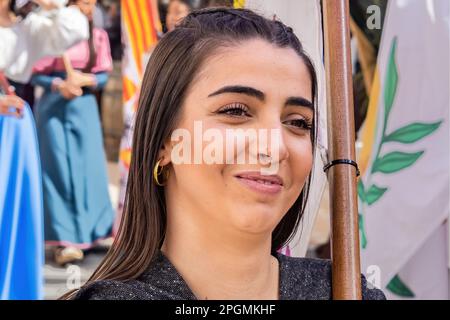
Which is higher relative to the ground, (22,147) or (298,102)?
(22,147)

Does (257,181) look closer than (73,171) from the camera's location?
Yes

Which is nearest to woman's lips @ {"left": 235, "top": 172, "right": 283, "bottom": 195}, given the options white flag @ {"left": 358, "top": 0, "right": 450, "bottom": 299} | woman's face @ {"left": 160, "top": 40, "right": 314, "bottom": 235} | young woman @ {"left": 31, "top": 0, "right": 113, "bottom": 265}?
woman's face @ {"left": 160, "top": 40, "right": 314, "bottom": 235}

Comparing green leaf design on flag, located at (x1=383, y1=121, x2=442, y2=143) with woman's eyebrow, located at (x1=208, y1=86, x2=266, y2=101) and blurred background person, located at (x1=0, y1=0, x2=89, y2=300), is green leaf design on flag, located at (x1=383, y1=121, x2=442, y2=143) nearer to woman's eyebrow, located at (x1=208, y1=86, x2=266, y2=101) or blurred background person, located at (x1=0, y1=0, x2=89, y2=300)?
blurred background person, located at (x1=0, y1=0, x2=89, y2=300)

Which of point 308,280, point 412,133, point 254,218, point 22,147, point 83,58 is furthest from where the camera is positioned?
point 83,58

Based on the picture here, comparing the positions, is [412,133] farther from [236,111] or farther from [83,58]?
[236,111]

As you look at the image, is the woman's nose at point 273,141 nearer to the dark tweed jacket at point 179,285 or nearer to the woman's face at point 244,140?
the woman's face at point 244,140

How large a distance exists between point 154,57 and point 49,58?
1.14 m

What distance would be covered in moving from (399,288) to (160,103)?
122cm

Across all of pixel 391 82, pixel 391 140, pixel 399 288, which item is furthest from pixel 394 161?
pixel 399 288

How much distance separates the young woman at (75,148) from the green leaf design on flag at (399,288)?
0.80 metres

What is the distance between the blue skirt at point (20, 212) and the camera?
181cm

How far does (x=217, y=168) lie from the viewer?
0.83 meters

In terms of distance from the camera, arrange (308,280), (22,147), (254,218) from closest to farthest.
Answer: (254,218), (308,280), (22,147)

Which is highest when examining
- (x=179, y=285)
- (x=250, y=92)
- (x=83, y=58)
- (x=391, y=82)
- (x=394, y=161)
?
(x=83, y=58)
